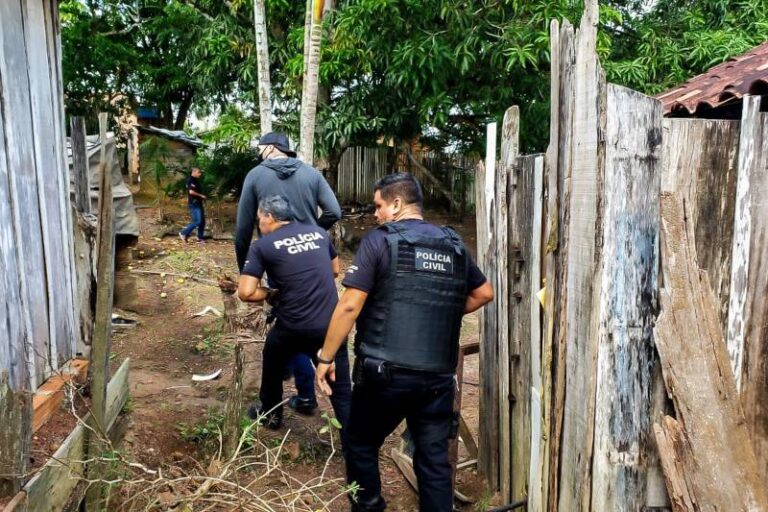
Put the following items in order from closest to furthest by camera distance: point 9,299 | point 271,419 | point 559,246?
point 559,246
point 9,299
point 271,419

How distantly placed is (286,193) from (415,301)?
2137 mm

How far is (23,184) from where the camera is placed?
10.2 feet

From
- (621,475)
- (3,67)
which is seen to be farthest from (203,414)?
(621,475)

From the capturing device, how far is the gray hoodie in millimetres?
4875

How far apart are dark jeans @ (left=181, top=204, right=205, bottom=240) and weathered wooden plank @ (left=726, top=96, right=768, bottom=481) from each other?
11745 millimetres

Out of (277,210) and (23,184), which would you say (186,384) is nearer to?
(277,210)

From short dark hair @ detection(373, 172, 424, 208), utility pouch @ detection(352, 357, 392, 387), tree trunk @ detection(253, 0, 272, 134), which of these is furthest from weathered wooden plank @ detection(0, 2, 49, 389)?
tree trunk @ detection(253, 0, 272, 134)

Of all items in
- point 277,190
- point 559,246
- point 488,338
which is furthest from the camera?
point 277,190

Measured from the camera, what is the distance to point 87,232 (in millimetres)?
4613

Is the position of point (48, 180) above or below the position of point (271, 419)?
above

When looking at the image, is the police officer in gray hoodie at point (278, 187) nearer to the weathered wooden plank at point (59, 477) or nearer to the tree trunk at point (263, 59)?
the weathered wooden plank at point (59, 477)

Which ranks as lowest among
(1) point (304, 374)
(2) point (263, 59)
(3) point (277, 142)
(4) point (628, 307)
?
(1) point (304, 374)

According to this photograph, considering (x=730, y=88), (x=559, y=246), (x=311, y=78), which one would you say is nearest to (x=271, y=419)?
(x=559, y=246)

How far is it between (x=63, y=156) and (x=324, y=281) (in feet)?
5.45
